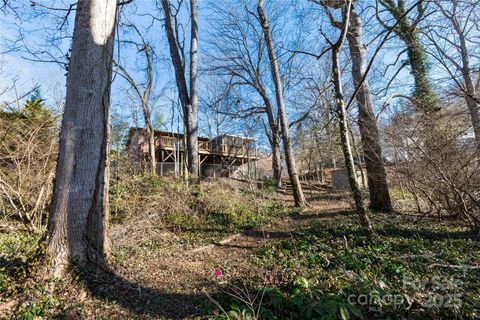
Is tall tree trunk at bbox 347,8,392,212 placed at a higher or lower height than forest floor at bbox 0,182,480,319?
higher

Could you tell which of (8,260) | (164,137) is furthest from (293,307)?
(164,137)

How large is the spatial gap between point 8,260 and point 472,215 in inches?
276

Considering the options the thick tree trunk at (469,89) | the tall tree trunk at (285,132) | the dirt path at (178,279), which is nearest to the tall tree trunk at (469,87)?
the thick tree trunk at (469,89)

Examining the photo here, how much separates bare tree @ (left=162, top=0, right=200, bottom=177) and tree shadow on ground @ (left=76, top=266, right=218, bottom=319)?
4.88 metres

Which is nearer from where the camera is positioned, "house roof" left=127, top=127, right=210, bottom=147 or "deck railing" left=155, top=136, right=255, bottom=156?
"house roof" left=127, top=127, right=210, bottom=147

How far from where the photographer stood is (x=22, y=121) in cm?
457

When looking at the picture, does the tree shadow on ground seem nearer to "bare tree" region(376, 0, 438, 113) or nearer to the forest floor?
the forest floor

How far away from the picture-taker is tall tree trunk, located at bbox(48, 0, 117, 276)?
2672mm

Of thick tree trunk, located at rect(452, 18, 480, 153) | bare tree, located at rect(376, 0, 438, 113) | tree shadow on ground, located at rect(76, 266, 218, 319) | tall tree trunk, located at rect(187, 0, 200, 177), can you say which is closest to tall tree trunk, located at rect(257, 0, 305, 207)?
tall tree trunk, located at rect(187, 0, 200, 177)

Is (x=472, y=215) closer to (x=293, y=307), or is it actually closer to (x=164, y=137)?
(x=293, y=307)

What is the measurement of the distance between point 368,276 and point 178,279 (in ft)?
7.83

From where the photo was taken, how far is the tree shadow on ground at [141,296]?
2.36 metres

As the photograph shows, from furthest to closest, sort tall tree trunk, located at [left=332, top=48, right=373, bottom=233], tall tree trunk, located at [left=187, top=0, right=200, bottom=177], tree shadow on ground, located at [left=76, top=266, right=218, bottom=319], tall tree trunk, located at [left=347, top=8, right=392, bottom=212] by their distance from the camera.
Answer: tall tree trunk, located at [left=187, top=0, right=200, bottom=177] → tall tree trunk, located at [left=347, top=8, right=392, bottom=212] → tall tree trunk, located at [left=332, top=48, right=373, bottom=233] → tree shadow on ground, located at [left=76, top=266, right=218, bottom=319]

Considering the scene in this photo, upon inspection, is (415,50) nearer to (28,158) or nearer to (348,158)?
(348,158)
